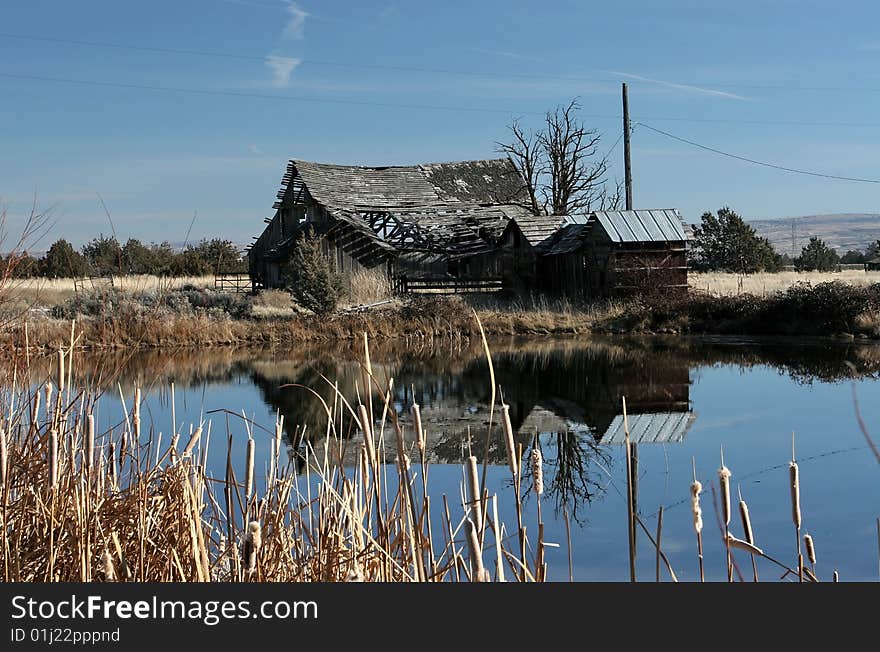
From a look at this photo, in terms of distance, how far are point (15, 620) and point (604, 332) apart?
79.0 feet

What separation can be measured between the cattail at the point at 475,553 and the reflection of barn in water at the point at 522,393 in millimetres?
7401

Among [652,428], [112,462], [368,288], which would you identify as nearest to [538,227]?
[368,288]

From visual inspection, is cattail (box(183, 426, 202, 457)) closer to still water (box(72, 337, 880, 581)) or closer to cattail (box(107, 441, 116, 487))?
still water (box(72, 337, 880, 581))

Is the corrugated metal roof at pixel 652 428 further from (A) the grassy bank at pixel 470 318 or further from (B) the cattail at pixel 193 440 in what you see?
(A) the grassy bank at pixel 470 318

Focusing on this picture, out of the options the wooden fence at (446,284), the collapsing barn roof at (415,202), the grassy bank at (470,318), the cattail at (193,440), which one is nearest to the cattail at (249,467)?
the cattail at (193,440)

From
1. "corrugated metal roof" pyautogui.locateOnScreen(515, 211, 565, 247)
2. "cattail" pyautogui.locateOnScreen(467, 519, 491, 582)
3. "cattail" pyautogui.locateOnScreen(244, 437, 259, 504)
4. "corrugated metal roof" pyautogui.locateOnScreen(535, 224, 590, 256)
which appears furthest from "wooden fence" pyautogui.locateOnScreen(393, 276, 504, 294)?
"cattail" pyautogui.locateOnScreen(467, 519, 491, 582)

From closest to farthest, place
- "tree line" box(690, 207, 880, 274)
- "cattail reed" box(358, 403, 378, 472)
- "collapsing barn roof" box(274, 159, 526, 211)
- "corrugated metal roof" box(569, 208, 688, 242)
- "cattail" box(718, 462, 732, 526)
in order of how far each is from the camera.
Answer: "cattail" box(718, 462, 732, 526)
"cattail reed" box(358, 403, 378, 472)
"corrugated metal roof" box(569, 208, 688, 242)
"collapsing barn roof" box(274, 159, 526, 211)
"tree line" box(690, 207, 880, 274)

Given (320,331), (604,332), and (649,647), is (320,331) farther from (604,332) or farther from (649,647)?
(649,647)

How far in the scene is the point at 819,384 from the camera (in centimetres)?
1623

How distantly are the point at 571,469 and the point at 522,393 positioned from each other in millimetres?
5677

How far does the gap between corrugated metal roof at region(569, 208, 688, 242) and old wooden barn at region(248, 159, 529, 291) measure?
5.80 metres

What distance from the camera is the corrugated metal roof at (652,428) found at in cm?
1181

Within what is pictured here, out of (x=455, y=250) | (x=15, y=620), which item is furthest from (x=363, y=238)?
(x=15, y=620)

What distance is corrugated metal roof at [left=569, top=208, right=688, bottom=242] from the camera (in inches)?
1106
